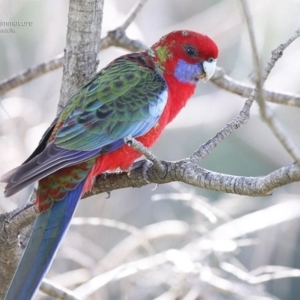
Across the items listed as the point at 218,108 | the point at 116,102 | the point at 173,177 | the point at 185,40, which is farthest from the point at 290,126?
the point at 173,177

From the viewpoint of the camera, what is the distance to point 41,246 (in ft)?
9.43

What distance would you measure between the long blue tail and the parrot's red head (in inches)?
44.0

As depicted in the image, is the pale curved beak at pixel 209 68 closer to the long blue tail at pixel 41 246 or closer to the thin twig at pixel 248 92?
the thin twig at pixel 248 92

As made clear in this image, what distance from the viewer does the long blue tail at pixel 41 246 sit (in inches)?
108

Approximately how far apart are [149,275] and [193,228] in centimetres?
50

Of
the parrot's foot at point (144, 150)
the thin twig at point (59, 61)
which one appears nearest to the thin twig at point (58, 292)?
the parrot's foot at point (144, 150)

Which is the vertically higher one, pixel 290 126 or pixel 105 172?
pixel 290 126

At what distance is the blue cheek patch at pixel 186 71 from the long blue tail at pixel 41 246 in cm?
109

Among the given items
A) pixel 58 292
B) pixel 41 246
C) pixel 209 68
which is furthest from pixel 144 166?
pixel 209 68

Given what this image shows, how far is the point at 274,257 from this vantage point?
6.13m

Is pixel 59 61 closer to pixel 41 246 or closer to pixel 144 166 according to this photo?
pixel 144 166

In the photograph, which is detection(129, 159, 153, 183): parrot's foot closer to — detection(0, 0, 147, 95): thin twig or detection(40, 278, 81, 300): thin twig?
detection(40, 278, 81, 300): thin twig

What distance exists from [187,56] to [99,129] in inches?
35.0

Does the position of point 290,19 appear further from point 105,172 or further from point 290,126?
point 105,172
